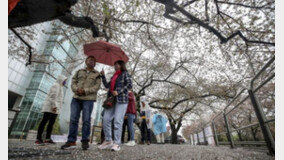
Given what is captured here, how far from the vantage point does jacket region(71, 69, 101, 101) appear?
2.83 metres

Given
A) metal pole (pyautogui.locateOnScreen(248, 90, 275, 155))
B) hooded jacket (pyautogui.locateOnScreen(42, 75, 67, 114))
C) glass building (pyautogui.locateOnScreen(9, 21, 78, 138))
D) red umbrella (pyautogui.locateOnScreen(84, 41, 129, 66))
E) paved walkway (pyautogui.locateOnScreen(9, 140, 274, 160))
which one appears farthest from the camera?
glass building (pyautogui.locateOnScreen(9, 21, 78, 138))

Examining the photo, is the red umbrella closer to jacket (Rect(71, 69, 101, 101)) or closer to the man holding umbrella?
jacket (Rect(71, 69, 101, 101))

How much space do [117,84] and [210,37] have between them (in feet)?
18.5

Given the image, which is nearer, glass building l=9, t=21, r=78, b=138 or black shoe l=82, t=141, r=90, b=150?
black shoe l=82, t=141, r=90, b=150

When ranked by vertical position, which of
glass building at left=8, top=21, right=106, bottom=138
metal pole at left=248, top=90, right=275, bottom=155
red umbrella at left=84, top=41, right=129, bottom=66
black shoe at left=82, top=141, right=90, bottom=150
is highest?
glass building at left=8, top=21, right=106, bottom=138

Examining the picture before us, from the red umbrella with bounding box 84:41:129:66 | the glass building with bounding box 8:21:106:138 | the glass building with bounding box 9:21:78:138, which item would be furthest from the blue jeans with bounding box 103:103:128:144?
the glass building with bounding box 9:21:78:138

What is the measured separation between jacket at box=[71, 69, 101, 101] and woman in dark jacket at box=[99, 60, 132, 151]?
0.21 meters

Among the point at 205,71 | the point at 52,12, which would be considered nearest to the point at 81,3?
the point at 52,12

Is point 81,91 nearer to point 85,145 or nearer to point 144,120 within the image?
point 85,145

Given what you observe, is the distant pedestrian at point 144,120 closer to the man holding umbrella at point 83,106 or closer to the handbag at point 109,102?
the handbag at point 109,102

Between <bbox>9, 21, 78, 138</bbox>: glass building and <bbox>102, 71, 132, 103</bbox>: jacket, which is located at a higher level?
<bbox>9, 21, 78, 138</bbox>: glass building

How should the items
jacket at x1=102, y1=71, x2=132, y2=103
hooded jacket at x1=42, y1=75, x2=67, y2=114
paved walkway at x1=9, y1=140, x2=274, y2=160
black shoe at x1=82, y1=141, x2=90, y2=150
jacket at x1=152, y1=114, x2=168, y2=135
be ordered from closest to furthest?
paved walkway at x1=9, y1=140, x2=274, y2=160 → black shoe at x1=82, y1=141, x2=90, y2=150 → jacket at x1=102, y1=71, x2=132, y2=103 → hooded jacket at x1=42, y1=75, x2=67, y2=114 → jacket at x1=152, y1=114, x2=168, y2=135

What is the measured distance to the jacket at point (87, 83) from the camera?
2826 millimetres

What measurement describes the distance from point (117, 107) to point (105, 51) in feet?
5.54
